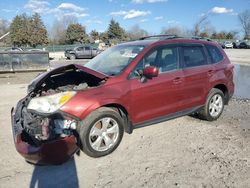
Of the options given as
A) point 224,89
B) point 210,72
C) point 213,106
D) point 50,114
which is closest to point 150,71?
point 50,114

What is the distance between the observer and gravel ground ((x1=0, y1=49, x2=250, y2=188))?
155 inches

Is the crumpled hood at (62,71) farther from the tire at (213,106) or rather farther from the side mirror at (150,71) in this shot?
the tire at (213,106)

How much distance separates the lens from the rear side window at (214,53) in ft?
21.4

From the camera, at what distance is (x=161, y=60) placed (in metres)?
5.48

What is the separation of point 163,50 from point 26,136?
2881mm

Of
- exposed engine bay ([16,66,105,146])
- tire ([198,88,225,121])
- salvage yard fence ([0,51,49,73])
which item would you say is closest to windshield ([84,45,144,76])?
exposed engine bay ([16,66,105,146])

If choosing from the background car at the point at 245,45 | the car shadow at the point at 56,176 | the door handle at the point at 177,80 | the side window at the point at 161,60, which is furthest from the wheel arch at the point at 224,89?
the background car at the point at 245,45

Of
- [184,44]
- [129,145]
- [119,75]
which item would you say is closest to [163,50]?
[184,44]

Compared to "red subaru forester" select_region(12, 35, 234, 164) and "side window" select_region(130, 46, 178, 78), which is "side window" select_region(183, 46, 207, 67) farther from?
"side window" select_region(130, 46, 178, 78)

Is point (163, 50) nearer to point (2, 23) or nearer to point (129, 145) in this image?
point (129, 145)

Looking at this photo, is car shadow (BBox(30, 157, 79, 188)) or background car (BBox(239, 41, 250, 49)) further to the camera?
background car (BBox(239, 41, 250, 49))

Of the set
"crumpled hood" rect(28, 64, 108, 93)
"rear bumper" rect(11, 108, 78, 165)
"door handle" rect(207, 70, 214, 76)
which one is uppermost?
"crumpled hood" rect(28, 64, 108, 93)

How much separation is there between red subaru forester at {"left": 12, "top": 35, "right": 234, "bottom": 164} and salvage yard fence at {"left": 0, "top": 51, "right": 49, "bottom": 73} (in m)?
12.7

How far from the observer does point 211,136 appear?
5645 mm
